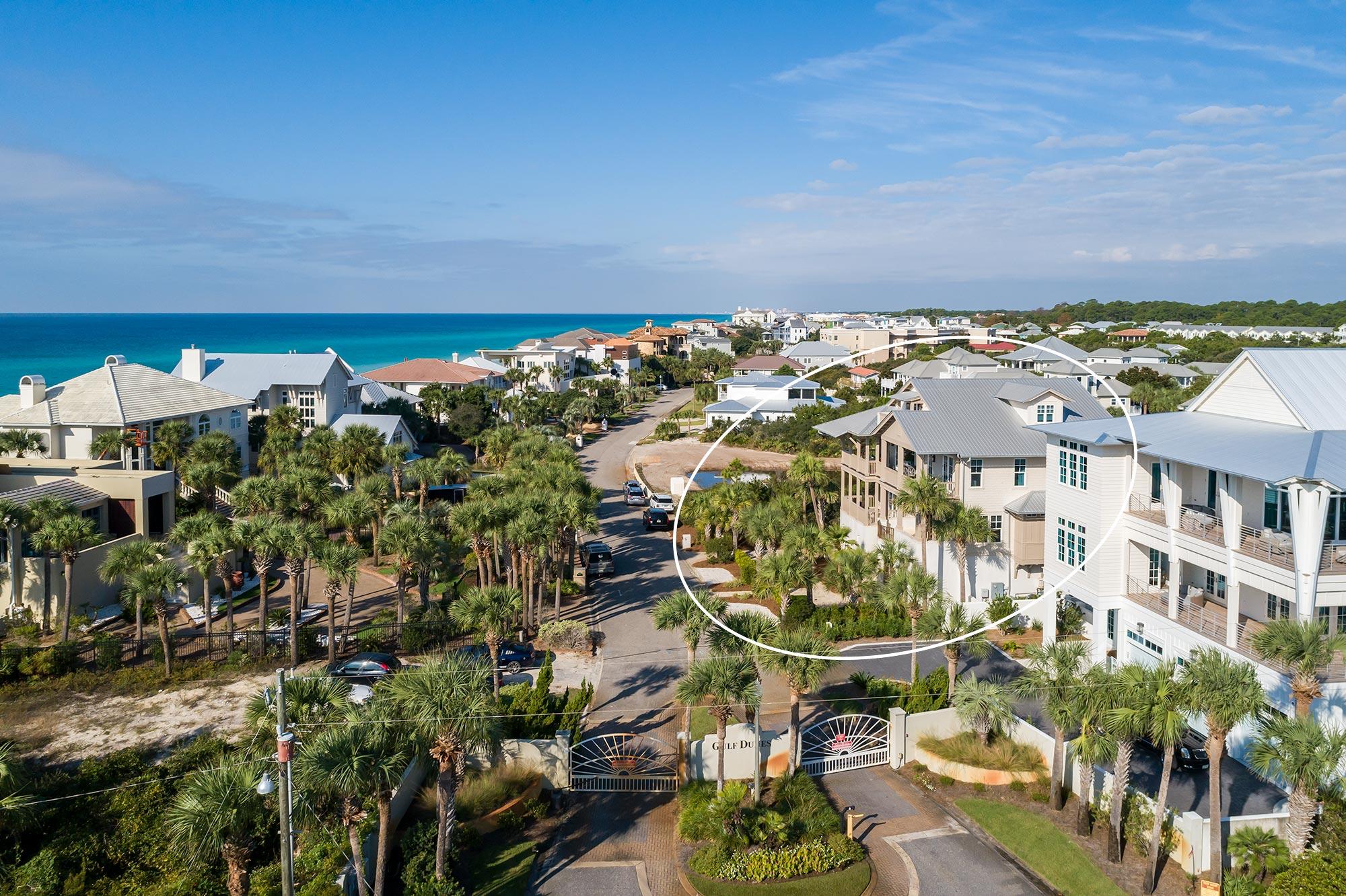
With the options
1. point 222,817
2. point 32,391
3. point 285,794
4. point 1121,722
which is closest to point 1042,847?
point 1121,722

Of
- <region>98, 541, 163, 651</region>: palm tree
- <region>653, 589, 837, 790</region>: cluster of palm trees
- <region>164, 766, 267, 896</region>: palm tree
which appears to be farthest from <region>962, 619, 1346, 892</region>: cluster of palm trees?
<region>98, 541, 163, 651</region>: palm tree

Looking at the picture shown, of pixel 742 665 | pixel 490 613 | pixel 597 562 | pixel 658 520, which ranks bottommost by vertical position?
pixel 597 562

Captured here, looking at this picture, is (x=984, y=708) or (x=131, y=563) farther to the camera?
(x=131, y=563)

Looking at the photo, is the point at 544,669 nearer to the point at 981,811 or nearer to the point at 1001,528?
the point at 981,811

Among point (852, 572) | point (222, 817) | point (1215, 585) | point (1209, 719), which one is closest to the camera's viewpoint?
point (222, 817)

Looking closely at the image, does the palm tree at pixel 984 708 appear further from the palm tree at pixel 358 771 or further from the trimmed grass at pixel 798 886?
the palm tree at pixel 358 771

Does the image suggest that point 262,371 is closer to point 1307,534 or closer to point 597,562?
point 597,562

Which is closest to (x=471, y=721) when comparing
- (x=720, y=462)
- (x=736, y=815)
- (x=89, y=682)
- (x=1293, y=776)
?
(x=736, y=815)
